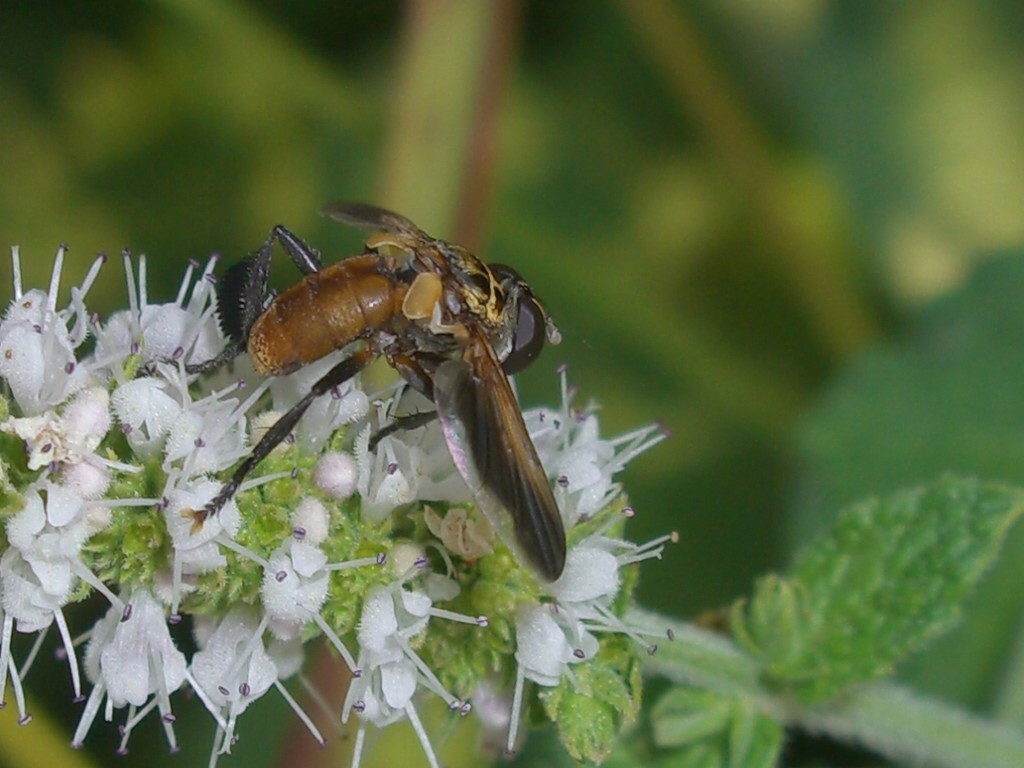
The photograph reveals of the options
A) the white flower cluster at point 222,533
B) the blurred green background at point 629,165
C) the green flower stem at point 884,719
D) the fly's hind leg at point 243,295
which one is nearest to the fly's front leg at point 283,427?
the white flower cluster at point 222,533

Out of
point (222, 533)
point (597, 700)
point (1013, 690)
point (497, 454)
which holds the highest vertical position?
point (497, 454)

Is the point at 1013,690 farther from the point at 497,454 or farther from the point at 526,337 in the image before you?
the point at 497,454

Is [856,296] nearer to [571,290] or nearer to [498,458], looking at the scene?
[571,290]

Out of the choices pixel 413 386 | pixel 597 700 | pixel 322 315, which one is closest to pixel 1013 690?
pixel 597 700

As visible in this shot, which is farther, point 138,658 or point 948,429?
point 948,429

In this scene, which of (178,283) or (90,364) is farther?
(178,283)

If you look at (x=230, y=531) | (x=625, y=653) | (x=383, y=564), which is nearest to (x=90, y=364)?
(x=230, y=531)
